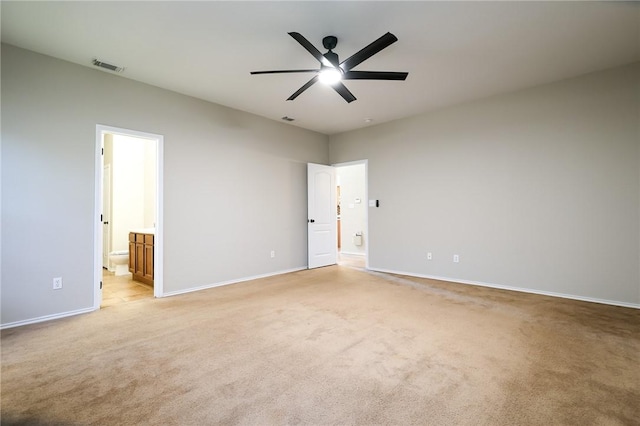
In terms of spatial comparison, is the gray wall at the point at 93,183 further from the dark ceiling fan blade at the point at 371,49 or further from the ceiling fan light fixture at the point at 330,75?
the dark ceiling fan blade at the point at 371,49

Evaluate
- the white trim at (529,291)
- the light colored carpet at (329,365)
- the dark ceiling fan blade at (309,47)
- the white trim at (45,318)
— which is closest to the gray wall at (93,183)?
the white trim at (45,318)

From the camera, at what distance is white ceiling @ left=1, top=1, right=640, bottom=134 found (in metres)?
2.51

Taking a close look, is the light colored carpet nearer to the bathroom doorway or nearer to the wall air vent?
the wall air vent

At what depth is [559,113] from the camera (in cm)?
394

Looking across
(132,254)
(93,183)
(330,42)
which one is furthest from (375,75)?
(132,254)

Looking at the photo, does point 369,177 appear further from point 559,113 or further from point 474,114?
point 559,113

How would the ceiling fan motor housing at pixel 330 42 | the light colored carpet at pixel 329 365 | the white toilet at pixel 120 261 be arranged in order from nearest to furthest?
1. the light colored carpet at pixel 329 365
2. the ceiling fan motor housing at pixel 330 42
3. the white toilet at pixel 120 261

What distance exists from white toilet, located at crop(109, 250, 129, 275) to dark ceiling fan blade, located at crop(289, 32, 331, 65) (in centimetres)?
504

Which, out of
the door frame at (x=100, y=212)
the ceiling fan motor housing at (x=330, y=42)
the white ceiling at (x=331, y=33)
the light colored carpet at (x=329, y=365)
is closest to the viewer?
the light colored carpet at (x=329, y=365)

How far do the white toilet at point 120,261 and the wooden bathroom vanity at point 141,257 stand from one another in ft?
1.06

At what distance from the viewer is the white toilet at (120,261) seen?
5426 millimetres

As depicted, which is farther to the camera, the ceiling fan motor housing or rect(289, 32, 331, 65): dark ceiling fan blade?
the ceiling fan motor housing

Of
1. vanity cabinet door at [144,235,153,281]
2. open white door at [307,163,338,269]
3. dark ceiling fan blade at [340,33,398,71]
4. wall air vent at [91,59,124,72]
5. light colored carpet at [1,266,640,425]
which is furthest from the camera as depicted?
open white door at [307,163,338,269]

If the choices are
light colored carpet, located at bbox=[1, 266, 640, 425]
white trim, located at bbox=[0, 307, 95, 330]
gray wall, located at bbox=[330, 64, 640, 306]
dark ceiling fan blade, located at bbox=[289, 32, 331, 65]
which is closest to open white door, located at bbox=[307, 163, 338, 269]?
gray wall, located at bbox=[330, 64, 640, 306]
